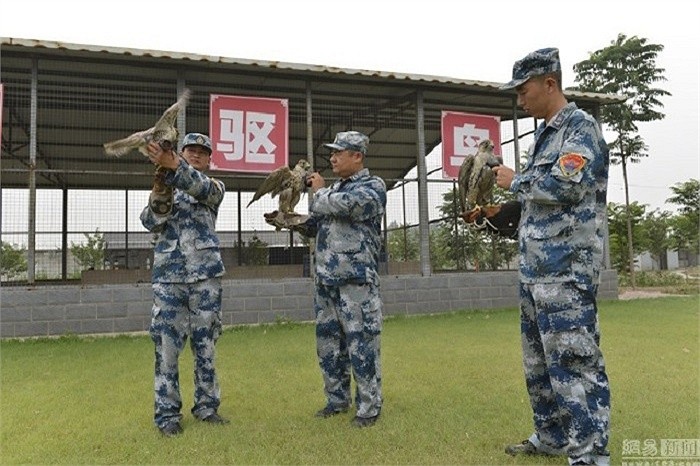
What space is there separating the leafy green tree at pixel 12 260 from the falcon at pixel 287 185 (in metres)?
6.10

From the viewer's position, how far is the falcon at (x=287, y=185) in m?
3.64

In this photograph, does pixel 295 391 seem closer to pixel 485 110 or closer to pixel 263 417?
pixel 263 417

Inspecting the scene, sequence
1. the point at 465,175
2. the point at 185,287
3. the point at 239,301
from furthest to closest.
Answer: the point at 239,301
the point at 185,287
the point at 465,175

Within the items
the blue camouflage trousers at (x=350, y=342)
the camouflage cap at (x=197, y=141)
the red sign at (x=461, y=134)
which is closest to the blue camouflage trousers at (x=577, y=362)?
the blue camouflage trousers at (x=350, y=342)

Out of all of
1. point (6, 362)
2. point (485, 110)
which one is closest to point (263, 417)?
point (6, 362)

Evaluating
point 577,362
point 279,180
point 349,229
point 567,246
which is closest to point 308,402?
point 349,229

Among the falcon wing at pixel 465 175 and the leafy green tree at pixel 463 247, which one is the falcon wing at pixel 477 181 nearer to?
the falcon wing at pixel 465 175

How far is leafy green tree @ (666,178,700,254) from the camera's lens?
21781mm

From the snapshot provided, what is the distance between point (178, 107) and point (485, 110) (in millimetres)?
9392

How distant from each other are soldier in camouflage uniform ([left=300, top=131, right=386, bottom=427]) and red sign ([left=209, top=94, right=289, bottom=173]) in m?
5.06

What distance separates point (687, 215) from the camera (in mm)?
22281

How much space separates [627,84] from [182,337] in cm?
1571

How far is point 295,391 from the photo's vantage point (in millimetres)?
4156

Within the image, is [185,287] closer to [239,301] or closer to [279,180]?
[279,180]
